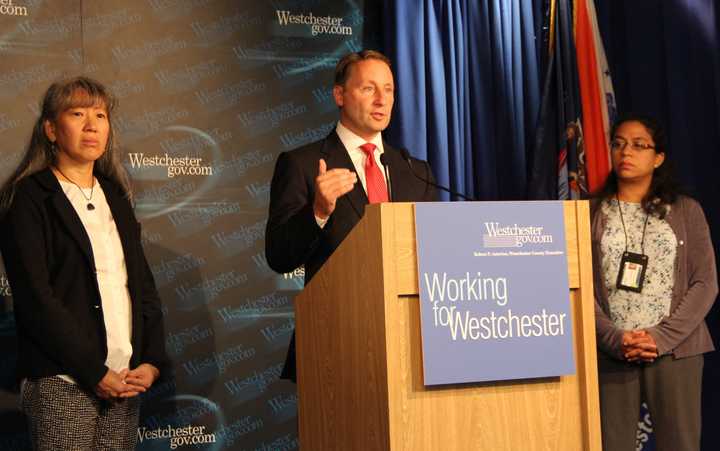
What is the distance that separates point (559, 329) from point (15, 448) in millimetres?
2870

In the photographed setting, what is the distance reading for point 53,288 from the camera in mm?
3018

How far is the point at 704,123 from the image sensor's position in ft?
14.9

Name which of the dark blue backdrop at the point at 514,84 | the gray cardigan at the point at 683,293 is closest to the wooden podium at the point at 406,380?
the gray cardigan at the point at 683,293

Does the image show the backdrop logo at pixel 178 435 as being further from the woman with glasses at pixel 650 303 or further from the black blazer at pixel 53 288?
the woman with glasses at pixel 650 303

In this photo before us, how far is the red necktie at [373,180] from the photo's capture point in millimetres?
2902

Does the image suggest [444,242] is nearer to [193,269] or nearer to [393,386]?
[393,386]

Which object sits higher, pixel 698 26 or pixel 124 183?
pixel 698 26

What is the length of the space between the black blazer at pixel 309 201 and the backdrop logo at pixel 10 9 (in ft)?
6.30

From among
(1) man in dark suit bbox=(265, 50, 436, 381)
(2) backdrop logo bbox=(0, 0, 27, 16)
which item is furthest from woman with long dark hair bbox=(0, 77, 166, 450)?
(2) backdrop logo bbox=(0, 0, 27, 16)

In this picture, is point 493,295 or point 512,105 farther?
point 512,105

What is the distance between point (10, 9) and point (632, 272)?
3.02m

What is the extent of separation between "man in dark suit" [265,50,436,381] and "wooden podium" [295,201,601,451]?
0.44 meters

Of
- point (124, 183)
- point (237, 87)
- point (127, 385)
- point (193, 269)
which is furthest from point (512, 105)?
point (127, 385)

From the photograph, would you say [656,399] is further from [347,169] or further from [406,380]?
[406,380]
